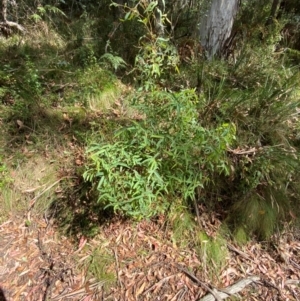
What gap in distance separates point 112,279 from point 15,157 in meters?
1.51

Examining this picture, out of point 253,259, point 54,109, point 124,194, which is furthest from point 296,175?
point 54,109

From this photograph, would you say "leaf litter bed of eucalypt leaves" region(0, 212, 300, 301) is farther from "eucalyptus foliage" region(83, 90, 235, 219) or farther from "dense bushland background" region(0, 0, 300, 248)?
"eucalyptus foliage" region(83, 90, 235, 219)

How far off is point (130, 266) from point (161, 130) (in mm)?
1198

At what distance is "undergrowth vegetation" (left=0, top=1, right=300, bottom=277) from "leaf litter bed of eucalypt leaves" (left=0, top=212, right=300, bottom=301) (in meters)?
0.11

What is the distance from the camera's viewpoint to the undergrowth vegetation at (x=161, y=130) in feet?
6.30

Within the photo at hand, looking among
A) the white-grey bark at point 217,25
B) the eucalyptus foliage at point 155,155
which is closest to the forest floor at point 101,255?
the eucalyptus foliage at point 155,155

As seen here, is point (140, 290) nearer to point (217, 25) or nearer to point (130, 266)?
point (130, 266)

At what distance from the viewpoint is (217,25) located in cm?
337

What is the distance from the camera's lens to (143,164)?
1.90 metres

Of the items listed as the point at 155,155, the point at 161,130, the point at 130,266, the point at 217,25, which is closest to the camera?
the point at 155,155

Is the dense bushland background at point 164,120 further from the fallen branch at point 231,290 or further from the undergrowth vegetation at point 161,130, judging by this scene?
the fallen branch at point 231,290

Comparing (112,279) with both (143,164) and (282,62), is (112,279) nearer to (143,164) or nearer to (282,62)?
(143,164)

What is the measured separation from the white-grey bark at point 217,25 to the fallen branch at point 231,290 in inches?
105

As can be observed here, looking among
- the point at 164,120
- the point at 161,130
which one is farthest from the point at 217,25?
the point at 161,130
